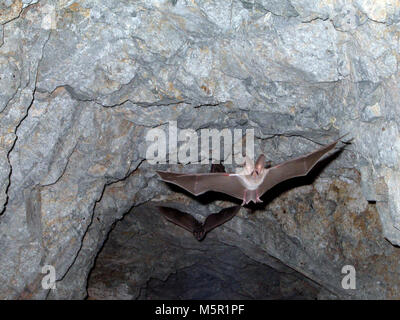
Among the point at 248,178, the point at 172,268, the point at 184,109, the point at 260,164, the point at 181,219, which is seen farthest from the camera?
the point at 172,268

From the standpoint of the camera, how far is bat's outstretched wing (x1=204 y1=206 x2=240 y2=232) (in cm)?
880

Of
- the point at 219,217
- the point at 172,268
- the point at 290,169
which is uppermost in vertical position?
the point at 219,217

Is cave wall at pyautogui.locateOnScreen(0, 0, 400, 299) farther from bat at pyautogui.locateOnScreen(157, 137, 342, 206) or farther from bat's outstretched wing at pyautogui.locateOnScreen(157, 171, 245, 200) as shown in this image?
bat's outstretched wing at pyautogui.locateOnScreen(157, 171, 245, 200)

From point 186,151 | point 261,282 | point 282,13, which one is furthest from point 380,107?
point 261,282

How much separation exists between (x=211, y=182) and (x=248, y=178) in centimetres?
54

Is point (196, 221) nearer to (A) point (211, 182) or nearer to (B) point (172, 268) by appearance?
(B) point (172, 268)

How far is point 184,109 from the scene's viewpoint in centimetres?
707

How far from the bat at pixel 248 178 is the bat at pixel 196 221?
2.16 m

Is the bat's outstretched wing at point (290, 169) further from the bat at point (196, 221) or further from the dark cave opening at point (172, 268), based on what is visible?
the dark cave opening at point (172, 268)

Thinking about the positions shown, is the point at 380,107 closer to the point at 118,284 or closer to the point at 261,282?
the point at 261,282

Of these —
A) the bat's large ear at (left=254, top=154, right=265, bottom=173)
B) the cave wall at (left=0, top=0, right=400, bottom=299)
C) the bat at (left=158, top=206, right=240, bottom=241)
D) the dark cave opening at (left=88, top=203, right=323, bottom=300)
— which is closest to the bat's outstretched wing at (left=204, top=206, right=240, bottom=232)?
the bat at (left=158, top=206, right=240, bottom=241)

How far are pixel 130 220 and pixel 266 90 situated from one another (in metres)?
4.90

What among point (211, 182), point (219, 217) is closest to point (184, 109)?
point (211, 182)

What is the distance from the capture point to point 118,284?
1147cm
